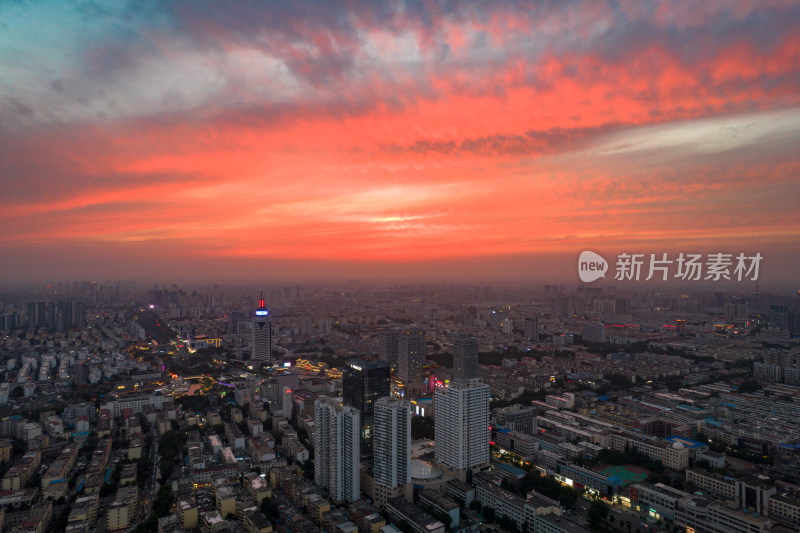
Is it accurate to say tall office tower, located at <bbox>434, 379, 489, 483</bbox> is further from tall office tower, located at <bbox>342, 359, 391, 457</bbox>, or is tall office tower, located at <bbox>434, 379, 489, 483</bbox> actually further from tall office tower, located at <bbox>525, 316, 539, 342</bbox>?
tall office tower, located at <bbox>525, 316, 539, 342</bbox>

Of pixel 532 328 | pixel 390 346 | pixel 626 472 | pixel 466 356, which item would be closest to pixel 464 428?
pixel 626 472

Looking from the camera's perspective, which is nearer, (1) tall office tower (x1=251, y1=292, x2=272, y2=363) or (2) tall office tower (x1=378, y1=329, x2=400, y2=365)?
(2) tall office tower (x1=378, y1=329, x2=400, y2=365)

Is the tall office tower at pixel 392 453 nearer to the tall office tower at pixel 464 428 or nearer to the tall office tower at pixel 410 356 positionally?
the tall office tower at pixel 464 428

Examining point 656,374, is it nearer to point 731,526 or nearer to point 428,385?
point 428,385

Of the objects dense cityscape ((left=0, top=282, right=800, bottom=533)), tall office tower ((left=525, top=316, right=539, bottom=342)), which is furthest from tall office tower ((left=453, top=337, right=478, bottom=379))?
tall office tower ((left=525, top=316, right=539, bottom=342))

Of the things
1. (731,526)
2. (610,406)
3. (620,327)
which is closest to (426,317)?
(620,327)

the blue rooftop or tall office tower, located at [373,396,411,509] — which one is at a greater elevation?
tall office tower, located at [373,396,411,509]
